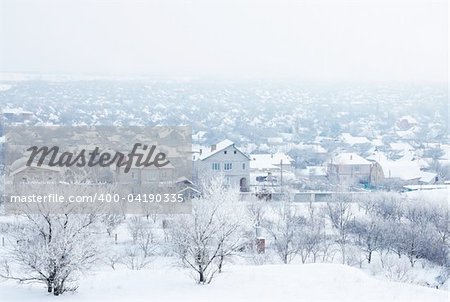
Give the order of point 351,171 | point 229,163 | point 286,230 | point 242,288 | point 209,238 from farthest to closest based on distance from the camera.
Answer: point 351,171 < point 229,163 < point 286,230 < point 209,238 < point 242,288

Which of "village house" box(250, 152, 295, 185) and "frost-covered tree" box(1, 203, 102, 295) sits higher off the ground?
"frost-covered tree" box(1, 203, 102, 295)

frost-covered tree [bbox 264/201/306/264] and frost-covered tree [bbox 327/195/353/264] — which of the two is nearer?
frost-covered tree [bbox 264/201/306/264]

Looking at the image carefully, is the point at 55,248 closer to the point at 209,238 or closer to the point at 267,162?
the point at 209,238

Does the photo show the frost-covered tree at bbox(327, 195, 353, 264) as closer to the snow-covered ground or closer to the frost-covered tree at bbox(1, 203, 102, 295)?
the snow-covered ground

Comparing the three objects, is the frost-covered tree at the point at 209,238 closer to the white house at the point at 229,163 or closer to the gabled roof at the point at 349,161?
the white house at the point at 229,163

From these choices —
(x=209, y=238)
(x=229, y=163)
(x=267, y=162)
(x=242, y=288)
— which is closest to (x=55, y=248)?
(x=209, y=238)

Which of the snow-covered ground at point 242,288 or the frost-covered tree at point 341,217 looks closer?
the snow-covered ground at point 242,288

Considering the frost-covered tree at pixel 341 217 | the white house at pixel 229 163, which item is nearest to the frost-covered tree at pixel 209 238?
the frost-covered tree at pixel 341 217

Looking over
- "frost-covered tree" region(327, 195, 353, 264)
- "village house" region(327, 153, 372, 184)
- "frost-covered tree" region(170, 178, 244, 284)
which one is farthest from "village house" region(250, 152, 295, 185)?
"frost-covered tree" region(170, 178, 244, 284)
